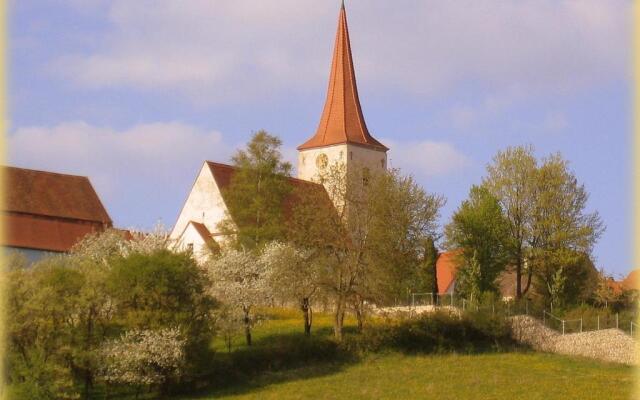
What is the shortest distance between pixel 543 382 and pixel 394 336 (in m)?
8.07

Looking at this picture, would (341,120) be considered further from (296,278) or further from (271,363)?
(271,363)

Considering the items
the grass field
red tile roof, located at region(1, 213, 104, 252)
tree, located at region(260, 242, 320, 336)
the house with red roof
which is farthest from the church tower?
the grass field

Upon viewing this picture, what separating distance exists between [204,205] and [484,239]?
51.9ft

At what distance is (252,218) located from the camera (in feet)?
173

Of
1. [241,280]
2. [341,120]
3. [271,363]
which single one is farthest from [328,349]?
[341,120]

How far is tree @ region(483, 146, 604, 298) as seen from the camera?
57125 mm

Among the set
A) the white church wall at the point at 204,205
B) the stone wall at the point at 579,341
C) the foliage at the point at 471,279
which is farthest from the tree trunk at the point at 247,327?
the white church wall at the point at 204,205

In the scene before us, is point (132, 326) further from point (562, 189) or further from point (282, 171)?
point (562, 189)

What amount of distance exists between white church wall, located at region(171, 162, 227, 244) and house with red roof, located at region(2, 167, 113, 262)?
4.54 m

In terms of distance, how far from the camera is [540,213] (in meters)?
57.9

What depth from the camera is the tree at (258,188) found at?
5206 cm

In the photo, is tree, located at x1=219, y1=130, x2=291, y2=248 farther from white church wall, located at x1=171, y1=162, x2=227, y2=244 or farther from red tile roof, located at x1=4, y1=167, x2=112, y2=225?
red tile roof, located at x1=4, y1=167, x2=112, y2=225

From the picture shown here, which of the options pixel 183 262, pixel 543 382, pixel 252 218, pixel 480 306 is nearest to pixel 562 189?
pixel 480 306

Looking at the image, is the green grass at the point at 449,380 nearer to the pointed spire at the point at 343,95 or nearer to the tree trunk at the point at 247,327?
the tree trunk at the point at 247,327
